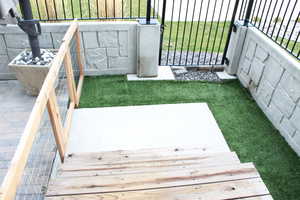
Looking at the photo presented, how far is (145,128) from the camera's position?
3.03 m

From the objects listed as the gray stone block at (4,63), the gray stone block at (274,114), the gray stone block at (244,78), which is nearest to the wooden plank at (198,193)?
the gray stone block at (274,114)

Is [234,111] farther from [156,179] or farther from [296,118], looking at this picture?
[156,179]

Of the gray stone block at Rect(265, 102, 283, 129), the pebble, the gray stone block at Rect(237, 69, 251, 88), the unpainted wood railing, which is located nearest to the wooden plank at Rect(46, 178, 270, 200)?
the unpainted wood railing

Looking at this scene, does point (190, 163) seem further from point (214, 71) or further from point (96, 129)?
point (214, 71)

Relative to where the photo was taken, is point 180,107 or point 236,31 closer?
point 180,107

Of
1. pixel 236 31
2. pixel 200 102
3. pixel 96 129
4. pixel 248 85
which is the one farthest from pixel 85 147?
pixel 236 31

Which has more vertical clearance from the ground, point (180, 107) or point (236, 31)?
point (236, 31)

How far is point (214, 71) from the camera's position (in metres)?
4.39

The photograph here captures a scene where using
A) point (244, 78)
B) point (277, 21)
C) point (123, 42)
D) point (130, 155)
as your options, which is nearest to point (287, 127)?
point (244, 78)

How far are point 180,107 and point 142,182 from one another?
1.86 m

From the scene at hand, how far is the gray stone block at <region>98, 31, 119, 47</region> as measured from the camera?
12.1 ft

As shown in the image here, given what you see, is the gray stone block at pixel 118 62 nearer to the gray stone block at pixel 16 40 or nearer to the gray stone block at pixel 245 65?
the gray stone block at pixel 16 40

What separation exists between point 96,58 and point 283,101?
2.77m

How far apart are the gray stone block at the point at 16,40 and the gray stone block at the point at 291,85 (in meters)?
3.58
